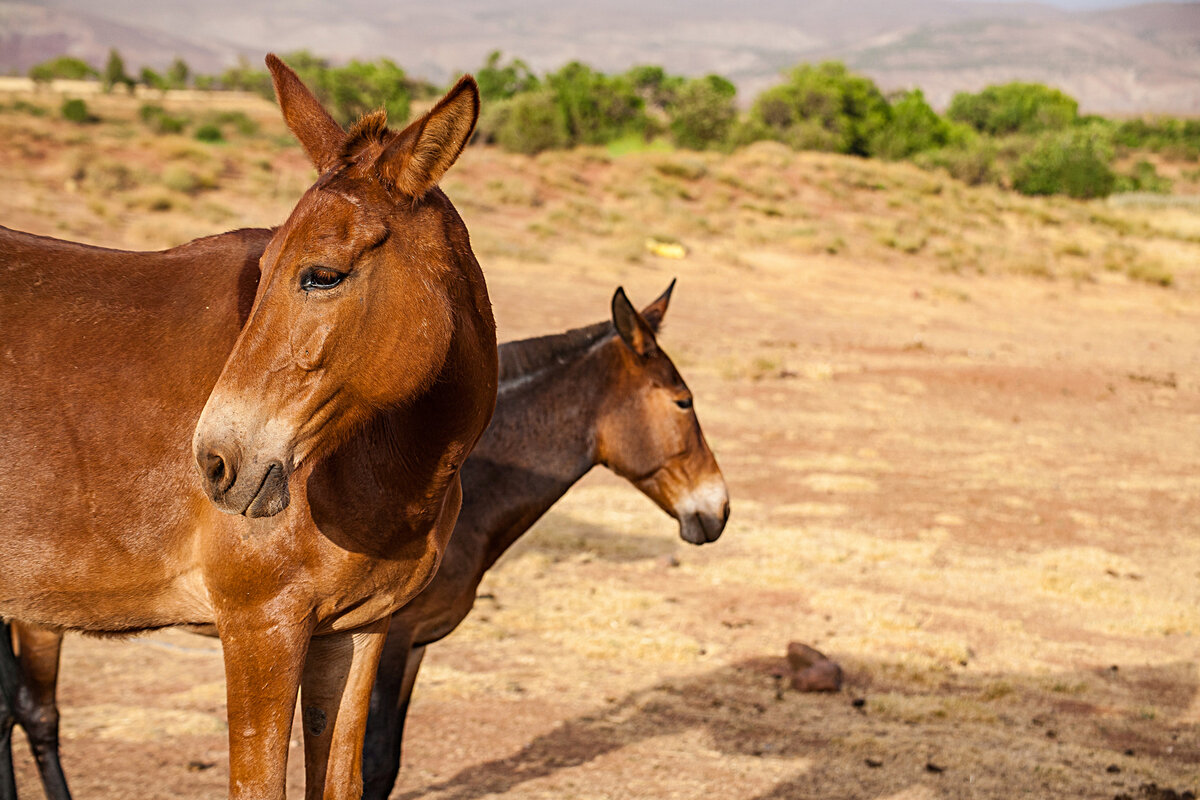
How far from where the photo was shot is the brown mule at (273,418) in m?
2.36

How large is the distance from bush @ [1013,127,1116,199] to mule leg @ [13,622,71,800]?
4866 cm

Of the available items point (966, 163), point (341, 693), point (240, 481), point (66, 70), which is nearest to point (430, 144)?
point (240, 481)

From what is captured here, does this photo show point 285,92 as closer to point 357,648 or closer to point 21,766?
point 357,648

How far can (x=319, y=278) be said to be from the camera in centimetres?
234

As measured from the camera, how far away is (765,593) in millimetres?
8000

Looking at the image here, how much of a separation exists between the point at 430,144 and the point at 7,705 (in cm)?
330

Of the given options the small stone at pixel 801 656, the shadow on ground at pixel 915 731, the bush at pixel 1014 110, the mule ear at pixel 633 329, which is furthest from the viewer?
the bush at pixel 1014 110

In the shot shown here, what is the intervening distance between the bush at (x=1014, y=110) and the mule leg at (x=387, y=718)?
7330cm

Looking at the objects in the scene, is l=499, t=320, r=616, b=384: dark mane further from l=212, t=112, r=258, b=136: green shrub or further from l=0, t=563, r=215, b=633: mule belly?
l=212, t=112, r=258, b=136: green shrub

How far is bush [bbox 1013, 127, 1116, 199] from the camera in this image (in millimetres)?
46031

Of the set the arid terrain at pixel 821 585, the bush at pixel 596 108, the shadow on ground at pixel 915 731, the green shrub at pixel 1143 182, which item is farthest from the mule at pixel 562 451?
the green shrub at pixel 1143 182

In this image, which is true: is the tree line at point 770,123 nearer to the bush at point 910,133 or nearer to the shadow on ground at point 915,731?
the bush at point 910,133

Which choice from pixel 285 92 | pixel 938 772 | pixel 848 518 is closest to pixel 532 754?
pixel 938 772

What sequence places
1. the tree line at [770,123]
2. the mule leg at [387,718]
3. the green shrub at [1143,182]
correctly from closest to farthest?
the mule leg at [387,718]
the tree line at [770,123]
the green shrub at [1143,182]
